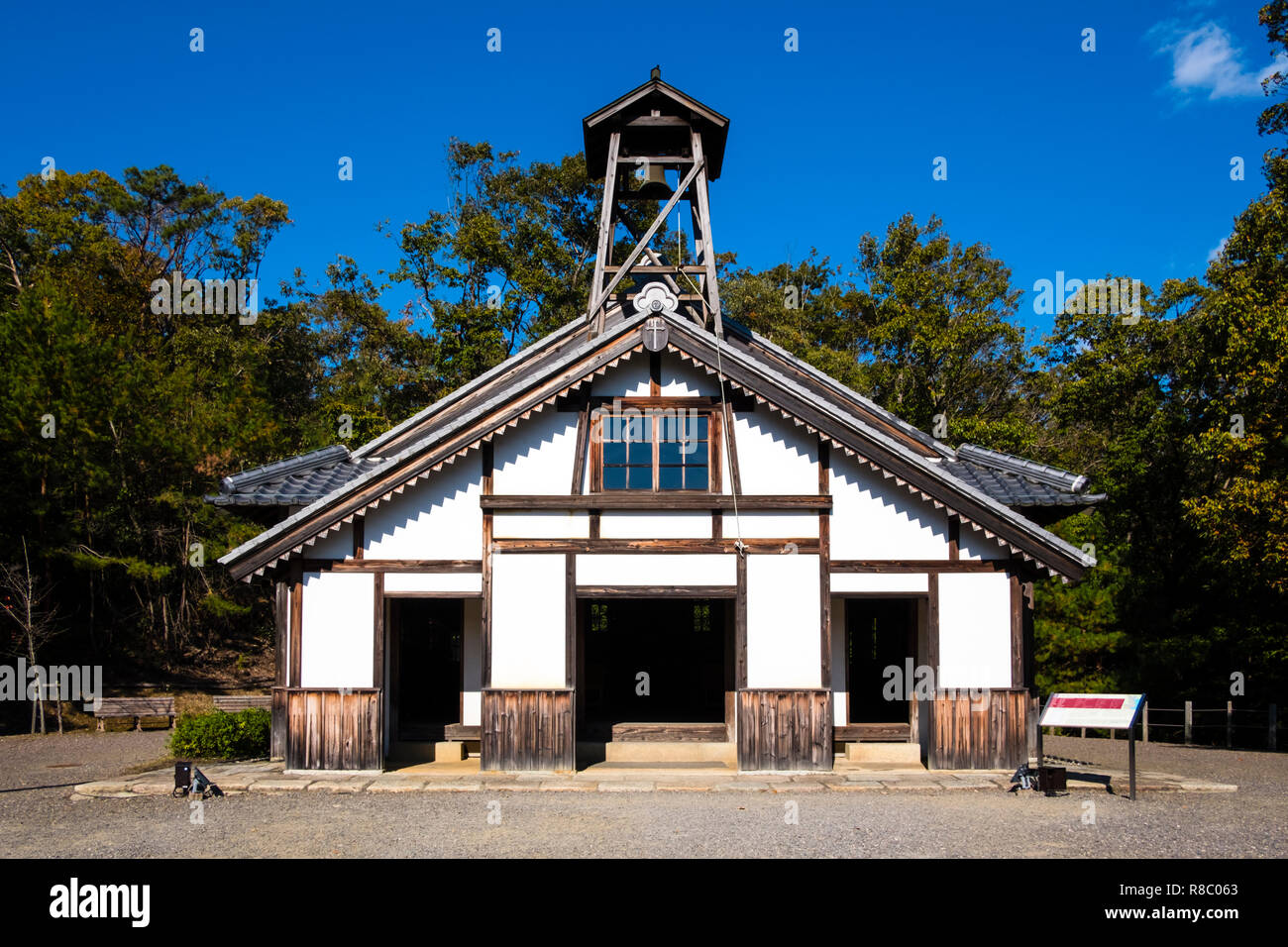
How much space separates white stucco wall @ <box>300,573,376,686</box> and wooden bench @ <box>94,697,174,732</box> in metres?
13.8

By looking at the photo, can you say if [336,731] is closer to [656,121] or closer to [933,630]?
[933,630]

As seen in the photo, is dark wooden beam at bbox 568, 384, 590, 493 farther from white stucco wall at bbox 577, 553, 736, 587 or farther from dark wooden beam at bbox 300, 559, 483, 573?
dark wooden beam at bbox 300, 559, 483, 573

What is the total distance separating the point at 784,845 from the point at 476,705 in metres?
8.03

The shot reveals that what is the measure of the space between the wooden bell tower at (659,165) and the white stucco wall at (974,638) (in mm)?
6788

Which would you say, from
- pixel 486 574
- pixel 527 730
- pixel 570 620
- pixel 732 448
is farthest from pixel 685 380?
pixel 527 730

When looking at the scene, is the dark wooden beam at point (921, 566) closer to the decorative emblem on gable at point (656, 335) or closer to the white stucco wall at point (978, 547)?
the white stucco wall at point (978, 547)

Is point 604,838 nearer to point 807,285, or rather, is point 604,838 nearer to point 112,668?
point 112,668

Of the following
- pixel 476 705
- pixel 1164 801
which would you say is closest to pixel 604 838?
pixel 476 705

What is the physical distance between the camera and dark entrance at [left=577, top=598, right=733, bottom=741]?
20.8 m

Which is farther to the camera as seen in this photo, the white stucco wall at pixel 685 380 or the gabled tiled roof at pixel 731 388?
the white stucco wall at pixel 685 380

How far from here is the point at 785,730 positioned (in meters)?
16.0

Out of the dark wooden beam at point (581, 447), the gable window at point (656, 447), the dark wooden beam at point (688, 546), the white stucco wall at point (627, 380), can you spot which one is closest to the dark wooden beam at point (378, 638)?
the dark wooden beam at point (688, 546)

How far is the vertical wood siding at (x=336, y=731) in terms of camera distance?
15.7 metres

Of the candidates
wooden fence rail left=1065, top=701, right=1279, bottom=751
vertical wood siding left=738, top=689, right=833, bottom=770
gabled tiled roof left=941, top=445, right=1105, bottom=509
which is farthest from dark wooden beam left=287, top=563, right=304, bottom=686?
wooden fence rail left=1065, top=701, right=1279, bottom=751
